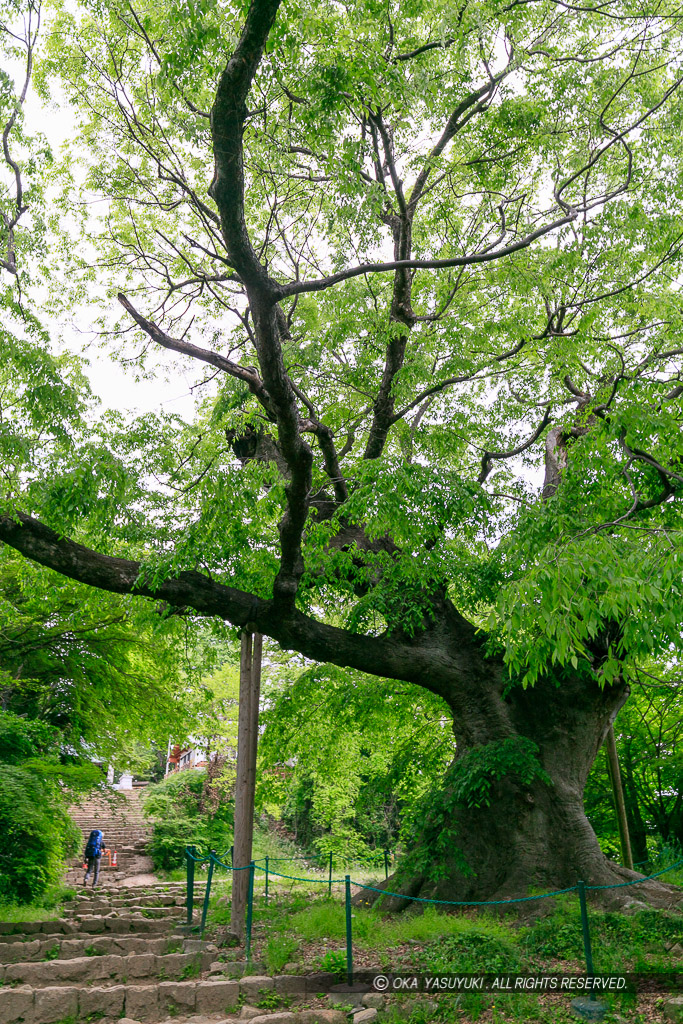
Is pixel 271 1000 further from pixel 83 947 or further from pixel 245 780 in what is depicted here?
pixel 83 947

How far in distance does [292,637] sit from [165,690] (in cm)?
700

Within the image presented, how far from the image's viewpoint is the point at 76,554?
7602 mm

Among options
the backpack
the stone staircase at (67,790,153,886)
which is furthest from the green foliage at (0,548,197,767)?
the backpack

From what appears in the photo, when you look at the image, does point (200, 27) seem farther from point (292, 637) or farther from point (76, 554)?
point (292, 637)

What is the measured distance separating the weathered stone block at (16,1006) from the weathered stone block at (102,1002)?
42cm

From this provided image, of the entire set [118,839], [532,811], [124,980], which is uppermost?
[532,811]

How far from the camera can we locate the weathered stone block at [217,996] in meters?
6.25

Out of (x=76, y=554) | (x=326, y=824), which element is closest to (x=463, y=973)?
(x=76, y=554)

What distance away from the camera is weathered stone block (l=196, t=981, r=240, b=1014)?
6.25 metres

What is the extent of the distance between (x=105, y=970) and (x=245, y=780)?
8.31 ft

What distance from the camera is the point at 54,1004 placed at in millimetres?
6203

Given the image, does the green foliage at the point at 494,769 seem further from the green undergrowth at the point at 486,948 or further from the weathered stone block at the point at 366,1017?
the weathered stone block at the point at 366,1017

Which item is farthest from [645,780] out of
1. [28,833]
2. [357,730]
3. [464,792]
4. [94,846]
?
[94,846]

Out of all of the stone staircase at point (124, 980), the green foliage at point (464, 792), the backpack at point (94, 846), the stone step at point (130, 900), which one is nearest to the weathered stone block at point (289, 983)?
the stone staircase at point (124, 980)
